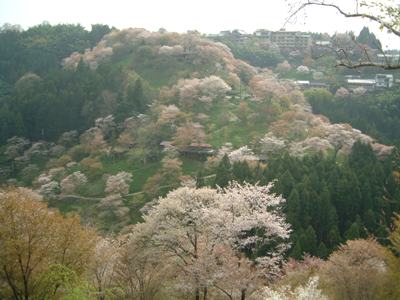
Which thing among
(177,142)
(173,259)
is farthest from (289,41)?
(173,259)

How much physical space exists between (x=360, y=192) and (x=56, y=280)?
26852 millimetres

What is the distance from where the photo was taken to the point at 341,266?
19656mm

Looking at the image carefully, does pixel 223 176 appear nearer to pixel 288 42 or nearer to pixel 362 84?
pixel 362 84

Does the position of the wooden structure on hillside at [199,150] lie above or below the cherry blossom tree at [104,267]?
below

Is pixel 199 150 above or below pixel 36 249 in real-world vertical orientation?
below

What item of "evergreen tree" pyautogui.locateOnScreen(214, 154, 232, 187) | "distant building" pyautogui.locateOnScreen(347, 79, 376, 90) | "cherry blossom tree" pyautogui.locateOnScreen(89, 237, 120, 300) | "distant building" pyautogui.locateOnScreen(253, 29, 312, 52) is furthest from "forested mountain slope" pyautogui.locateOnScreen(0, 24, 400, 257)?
"distant building" pyautogui.locateOnScreen(253, 29, 312, 52)

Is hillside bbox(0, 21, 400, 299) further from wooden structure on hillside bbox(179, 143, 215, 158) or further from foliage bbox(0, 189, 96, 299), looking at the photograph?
wooden structure on hillside bbox(179, 143, 215, 158)

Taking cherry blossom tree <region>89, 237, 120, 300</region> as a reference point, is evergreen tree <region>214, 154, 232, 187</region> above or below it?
below

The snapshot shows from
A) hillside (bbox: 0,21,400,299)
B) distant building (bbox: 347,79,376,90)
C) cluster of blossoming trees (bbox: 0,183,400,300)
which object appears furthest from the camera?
distant building (bbox: 347,79,376,90)

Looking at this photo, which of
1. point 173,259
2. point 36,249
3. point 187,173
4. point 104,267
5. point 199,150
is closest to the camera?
point 36,249

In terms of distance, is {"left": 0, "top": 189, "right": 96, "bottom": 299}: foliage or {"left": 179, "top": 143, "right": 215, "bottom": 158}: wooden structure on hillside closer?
{"left": 0, "top": 189, "right": 96, "bottom": 299}: foliage

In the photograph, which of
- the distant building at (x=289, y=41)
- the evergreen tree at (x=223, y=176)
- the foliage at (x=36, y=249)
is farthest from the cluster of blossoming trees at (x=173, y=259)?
the distant building at (x=289, y=41)

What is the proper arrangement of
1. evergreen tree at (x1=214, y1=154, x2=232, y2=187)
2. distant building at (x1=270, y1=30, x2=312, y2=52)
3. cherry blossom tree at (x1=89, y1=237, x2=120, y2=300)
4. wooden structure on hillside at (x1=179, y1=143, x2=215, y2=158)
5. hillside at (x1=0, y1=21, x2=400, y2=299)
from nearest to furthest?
hillside at (x1=0, y1=21, x2=400, y2=299) < cherry blossom tree at (x1=89, y1=237, x2=120, y2=300) < evergreen tree at (x1=214, y1=154, x2=232, y2=187) < wooden structure on hillside at (x1=179, y1=143, x2=215, y2=158) < distant building at (x1=270, y1=30, x2=312, y2=52)

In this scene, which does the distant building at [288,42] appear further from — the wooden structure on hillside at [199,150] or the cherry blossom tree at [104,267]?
the cherry blossom tree at [104,267]
